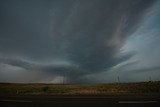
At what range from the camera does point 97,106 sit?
12.5 m

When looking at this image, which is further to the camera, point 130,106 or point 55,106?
point 55,106

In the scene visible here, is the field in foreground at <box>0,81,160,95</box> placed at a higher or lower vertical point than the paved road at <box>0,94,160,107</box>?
higher

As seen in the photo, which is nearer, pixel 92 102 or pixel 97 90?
pixel 92 102

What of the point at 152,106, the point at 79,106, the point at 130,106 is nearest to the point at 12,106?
the point at 79,106

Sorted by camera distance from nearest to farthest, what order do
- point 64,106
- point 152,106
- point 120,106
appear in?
point 152,106 < point 120,106 < point 64,106

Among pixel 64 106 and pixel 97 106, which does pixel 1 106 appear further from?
→ pixel 97 106

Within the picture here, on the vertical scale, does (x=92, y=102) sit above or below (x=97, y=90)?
below

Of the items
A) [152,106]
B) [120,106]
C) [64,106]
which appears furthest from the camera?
[64,106]

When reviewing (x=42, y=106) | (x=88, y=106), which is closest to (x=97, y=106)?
(x=88, y=106)

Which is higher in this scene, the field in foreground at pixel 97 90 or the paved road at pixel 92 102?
the field in foreground at pixel 97 90

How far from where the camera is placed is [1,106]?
14.0m

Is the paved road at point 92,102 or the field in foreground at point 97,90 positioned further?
the field in foreground at point 97,90

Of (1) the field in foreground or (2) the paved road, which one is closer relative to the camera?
(2) the paved road

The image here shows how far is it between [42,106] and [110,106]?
498cm
